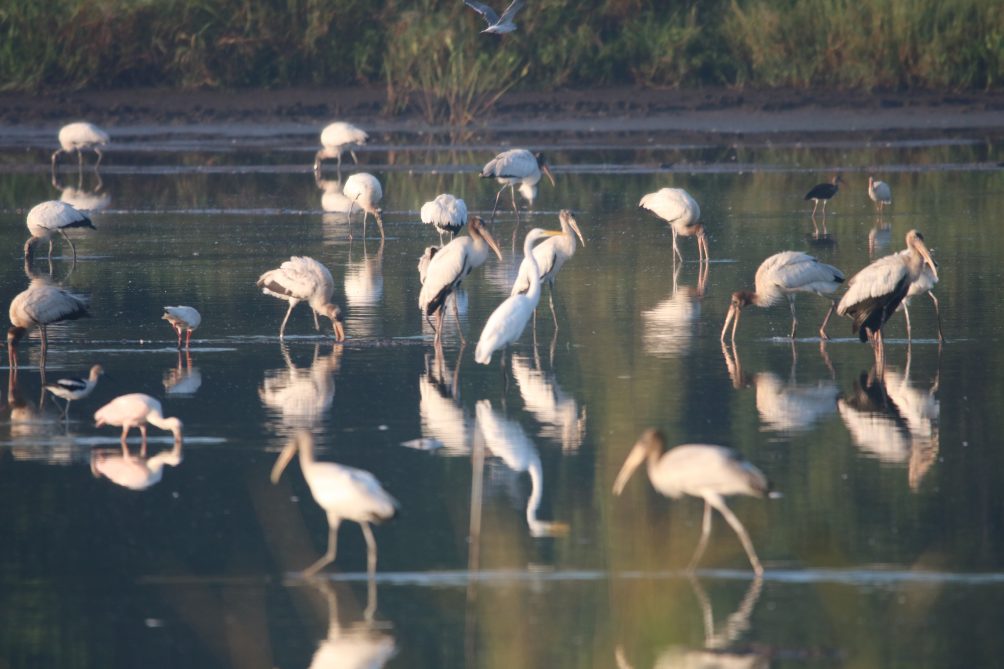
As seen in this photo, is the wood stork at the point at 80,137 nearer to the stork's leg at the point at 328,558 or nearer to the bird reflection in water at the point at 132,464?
the bird reflection in water at the point at 132,464

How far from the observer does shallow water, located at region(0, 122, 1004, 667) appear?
21.3 feet

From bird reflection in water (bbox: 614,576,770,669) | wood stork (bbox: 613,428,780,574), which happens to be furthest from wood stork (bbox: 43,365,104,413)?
bird reflection in water (bbox: 614,576,770,669)

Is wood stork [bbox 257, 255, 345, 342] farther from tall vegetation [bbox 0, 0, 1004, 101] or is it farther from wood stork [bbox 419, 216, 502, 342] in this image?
tall vegetation [bbox 0, 0, 1004, 101]

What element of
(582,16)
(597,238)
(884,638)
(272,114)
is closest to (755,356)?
(884,638)

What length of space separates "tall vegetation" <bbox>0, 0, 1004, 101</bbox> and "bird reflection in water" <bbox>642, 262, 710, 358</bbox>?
18.5 metres

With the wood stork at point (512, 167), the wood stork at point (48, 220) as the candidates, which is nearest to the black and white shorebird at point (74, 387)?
the wood stork at point (48, 220)

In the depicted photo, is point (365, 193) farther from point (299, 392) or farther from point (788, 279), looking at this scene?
point (299, 392)

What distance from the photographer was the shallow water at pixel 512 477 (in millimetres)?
A: 6492

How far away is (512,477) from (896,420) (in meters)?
2.38

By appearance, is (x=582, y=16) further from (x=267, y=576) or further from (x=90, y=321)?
(x=267, y=576)

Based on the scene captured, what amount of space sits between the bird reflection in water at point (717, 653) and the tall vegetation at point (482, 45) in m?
26.7

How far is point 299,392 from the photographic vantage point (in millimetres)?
10781

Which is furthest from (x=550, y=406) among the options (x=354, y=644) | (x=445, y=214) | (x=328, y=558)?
(x=445, y=214)

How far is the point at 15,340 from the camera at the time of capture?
1171cm
